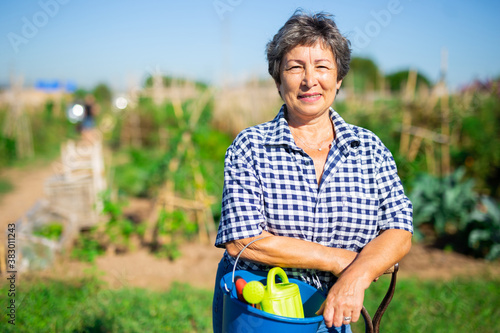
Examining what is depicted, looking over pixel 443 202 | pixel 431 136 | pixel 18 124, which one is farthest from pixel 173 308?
pixel 18 124

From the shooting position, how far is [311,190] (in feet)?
4.87

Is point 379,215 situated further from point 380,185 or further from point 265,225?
point 265,225

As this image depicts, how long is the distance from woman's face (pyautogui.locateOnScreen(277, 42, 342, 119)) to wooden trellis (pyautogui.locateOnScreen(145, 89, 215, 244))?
3595mm

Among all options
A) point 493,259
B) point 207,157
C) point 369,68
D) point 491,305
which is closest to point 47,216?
point 207,157

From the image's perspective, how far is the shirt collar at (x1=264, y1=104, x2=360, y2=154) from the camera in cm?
151

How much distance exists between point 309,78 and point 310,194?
46cm

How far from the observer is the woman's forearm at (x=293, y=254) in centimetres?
138

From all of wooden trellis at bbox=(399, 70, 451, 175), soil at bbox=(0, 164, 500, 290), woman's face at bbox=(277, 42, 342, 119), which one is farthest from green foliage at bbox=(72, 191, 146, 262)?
wooden trellis at bbox=(399, 70, 451, 175)

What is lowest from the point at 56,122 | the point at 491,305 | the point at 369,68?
the point at 491,305

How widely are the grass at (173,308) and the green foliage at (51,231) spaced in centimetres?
124

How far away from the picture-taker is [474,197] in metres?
5.13

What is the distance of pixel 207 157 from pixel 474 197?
5.46m

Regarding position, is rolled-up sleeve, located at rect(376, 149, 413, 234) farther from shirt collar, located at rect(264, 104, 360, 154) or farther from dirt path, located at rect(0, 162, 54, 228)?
dirt path, located at rect(0, 162, 54, 228)

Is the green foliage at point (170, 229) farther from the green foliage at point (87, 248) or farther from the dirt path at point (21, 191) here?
the dirt path at point (21, 191)
